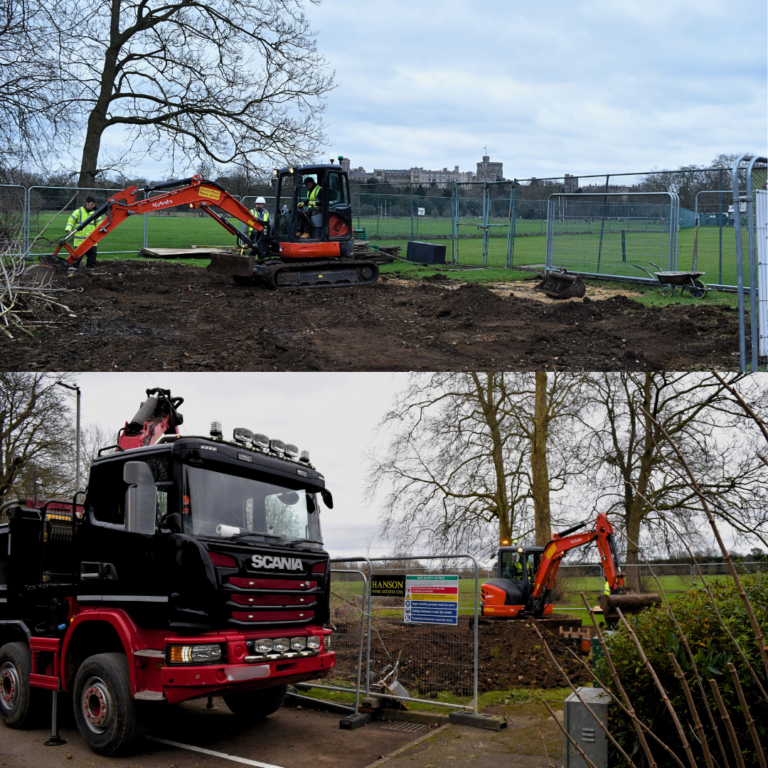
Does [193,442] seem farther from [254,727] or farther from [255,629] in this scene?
[254,727]

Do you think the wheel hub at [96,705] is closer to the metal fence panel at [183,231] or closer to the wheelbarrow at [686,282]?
the wheelbarrow at [686,282]

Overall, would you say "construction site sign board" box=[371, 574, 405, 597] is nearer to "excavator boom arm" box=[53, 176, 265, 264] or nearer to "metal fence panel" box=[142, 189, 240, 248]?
"excavator boom arm" box=[53, 176, 265, 264]

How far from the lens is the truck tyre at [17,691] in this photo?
7535 millimetres

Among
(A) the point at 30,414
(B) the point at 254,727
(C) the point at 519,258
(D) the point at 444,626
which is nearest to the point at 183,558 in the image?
(B) the point at 254,727

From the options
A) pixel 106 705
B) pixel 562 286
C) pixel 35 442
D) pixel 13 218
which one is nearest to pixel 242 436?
pixel 106 705

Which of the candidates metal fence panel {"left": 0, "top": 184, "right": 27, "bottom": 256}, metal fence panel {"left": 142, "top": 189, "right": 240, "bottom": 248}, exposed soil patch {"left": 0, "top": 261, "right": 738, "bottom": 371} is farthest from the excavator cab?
metal fence panel {"left": 142, "top": 189, "right": 240, "bottom": 248}

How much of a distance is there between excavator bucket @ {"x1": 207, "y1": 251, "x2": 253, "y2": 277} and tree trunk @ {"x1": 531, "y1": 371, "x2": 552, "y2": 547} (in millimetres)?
8026

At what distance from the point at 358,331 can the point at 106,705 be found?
8.02 m

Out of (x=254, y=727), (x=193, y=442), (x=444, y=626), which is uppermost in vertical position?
(x=193, y=442)

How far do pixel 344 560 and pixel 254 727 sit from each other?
207 centimetres

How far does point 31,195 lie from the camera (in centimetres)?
2173

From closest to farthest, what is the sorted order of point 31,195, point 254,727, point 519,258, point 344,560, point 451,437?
1. point 254,727
2. point 344,560
3. point 451,437
4. point 31,195
5. point 519,258

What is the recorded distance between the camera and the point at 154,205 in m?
16.7

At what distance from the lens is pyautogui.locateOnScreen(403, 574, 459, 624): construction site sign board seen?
7.68 m
